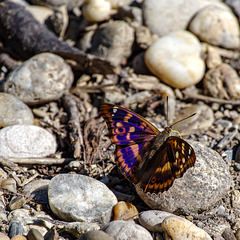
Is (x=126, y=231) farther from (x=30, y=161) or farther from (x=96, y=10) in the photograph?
(x=96, y=10)

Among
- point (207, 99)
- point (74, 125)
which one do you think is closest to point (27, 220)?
point (74, 125)

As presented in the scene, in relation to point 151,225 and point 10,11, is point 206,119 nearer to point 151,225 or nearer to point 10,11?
point 151,225

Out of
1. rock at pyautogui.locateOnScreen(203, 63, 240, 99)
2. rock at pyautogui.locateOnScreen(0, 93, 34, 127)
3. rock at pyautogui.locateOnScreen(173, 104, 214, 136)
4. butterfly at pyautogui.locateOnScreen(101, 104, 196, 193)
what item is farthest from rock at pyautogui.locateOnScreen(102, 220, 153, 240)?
rock at pyautogui.locateOnScreen(203, 63, 240, 99)

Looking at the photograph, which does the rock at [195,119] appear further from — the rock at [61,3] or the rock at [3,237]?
the rock at [61,3]

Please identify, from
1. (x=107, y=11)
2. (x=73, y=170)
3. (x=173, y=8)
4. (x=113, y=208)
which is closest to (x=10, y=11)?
(x=107, y=11)

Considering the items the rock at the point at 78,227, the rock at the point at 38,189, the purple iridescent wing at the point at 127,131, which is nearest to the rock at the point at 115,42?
the purple iridescent wing at the point at 127,131

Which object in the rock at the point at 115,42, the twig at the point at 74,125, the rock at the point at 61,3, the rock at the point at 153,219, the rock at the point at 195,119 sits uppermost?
the rock at the point at 61,3
